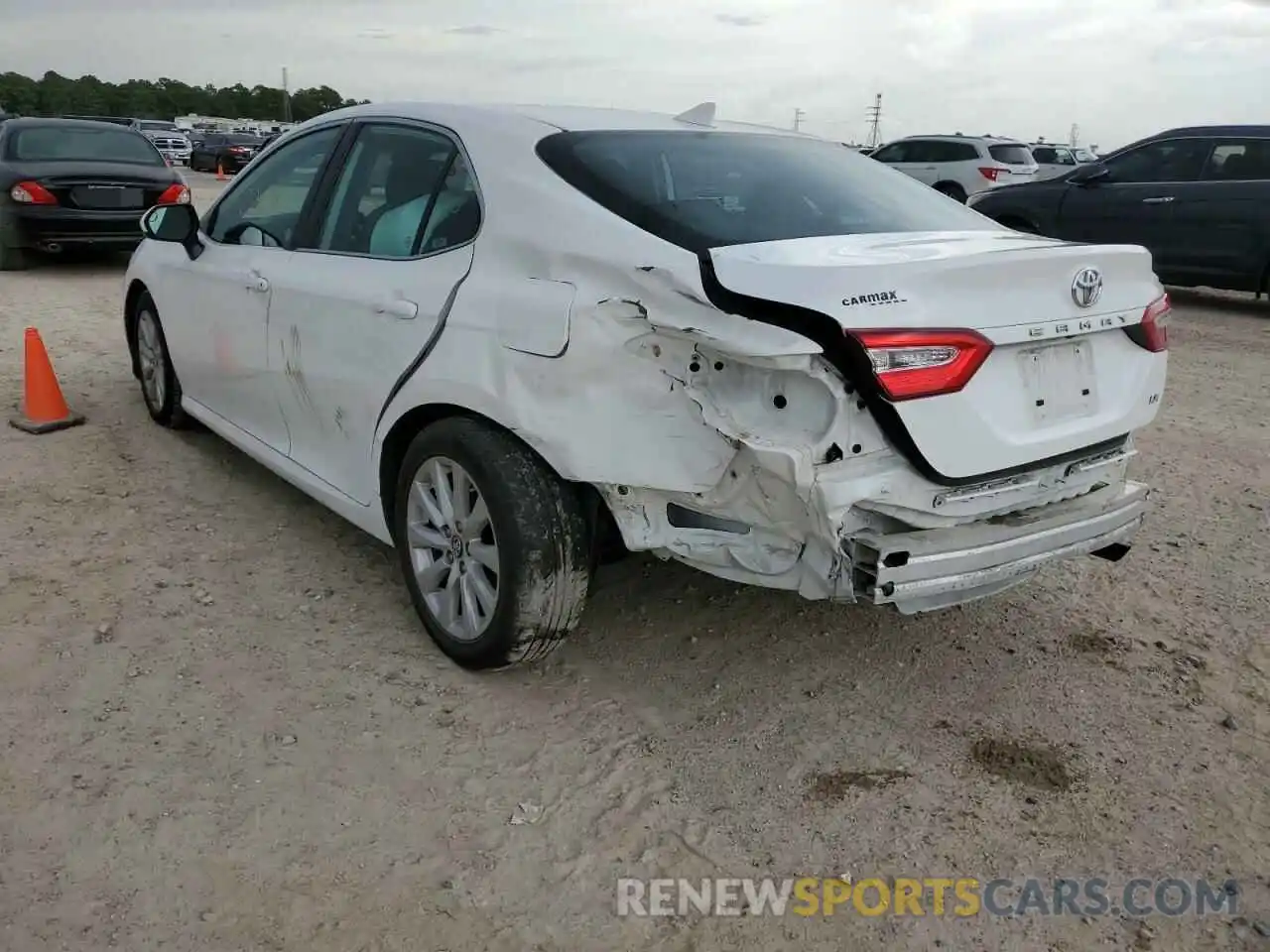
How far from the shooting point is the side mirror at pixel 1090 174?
35.2 ft

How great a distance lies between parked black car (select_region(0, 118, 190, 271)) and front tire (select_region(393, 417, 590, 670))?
26.7ft

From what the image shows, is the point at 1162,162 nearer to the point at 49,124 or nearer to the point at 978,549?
the point at 978,549

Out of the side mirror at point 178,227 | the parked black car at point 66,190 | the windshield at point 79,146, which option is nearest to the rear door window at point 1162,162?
the side mirror at point 178,227

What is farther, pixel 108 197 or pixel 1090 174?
pixel 1090 174

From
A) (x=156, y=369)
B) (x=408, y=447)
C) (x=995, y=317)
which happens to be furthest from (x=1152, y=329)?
(x=156, y=369)

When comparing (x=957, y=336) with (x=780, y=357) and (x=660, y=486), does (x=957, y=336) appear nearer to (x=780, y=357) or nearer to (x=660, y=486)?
(x=780, y=357)

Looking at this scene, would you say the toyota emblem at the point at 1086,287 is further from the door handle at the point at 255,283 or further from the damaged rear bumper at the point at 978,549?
the door handle at the point at 255,283

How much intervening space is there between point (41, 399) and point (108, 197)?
589 centimetres

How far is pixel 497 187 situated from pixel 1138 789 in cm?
247

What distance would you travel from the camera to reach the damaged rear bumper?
8.35ft

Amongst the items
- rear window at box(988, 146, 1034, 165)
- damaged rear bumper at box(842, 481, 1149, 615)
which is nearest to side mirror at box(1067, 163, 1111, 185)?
rear window at box(988, 146, 1034, 165)

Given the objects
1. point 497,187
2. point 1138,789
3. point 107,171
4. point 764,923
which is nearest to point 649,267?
point 497,187

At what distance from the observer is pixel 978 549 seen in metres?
2.68

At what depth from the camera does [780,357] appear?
2355 mm
